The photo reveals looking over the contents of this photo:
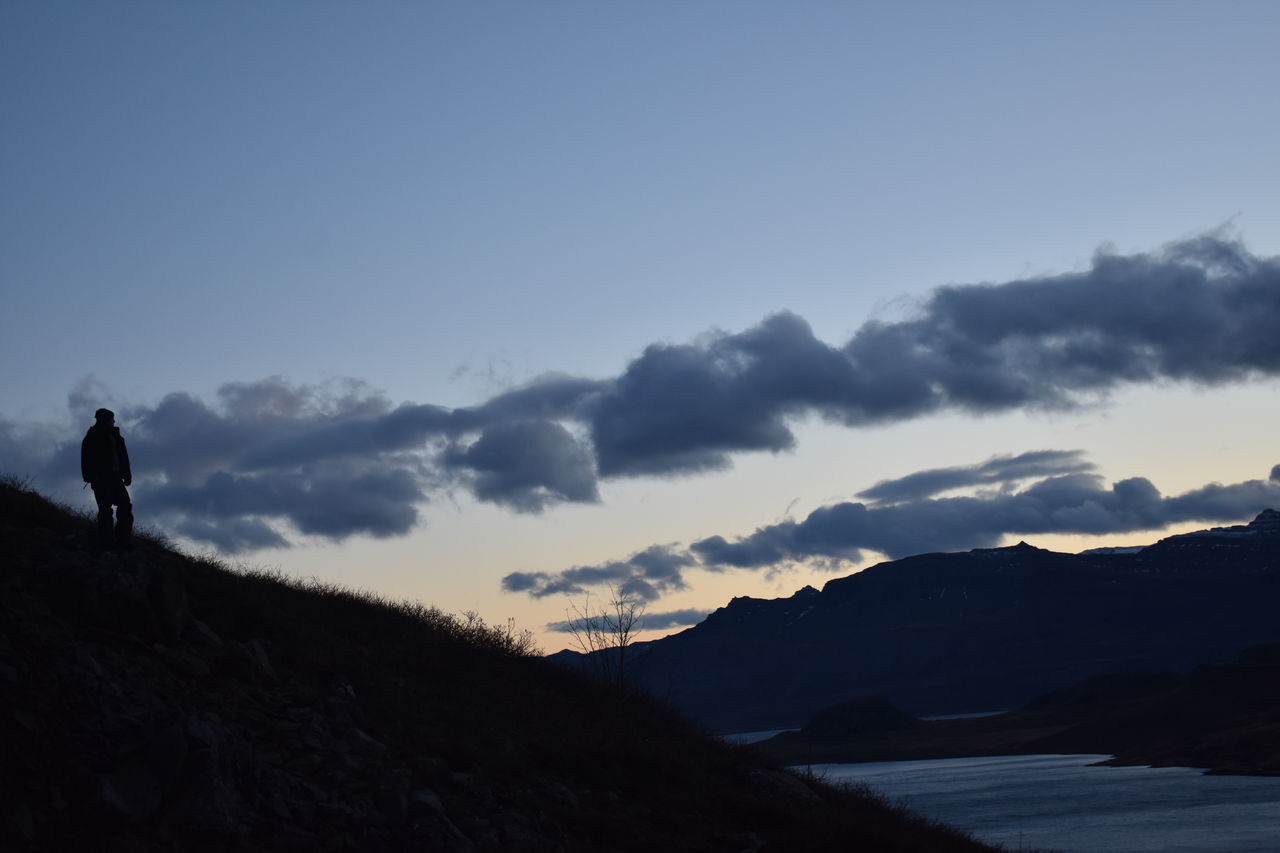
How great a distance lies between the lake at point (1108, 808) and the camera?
8306cm

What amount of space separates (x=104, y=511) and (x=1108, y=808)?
114413mm

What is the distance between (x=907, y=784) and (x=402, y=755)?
163 m

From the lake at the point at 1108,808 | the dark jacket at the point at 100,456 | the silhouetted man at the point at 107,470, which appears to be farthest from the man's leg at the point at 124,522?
the lake at the point at 1108,808

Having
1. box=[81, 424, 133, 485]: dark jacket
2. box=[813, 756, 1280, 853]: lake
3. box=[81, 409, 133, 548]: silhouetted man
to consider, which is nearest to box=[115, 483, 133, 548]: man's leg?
box=[81, 409, 133, 548]: silhouetted man

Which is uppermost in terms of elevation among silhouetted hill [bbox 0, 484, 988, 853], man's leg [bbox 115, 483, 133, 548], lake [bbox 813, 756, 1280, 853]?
man's leg [bbox 115, 483, 133, 548]

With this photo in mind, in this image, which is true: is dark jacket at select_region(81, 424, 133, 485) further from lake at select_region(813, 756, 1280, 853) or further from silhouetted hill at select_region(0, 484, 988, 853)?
lake at select_region(813, 756, 1280, 853)

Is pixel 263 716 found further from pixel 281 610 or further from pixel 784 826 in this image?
pixel 784 826

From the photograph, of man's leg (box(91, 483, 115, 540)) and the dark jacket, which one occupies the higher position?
the dark jacket

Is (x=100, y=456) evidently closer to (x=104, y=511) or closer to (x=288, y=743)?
(x=104, y=511)

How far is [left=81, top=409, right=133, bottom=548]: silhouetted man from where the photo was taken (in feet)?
62.3

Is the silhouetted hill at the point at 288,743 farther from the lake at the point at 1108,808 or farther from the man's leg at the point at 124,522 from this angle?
the lake at the point at 1108,808

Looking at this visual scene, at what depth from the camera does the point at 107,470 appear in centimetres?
1903

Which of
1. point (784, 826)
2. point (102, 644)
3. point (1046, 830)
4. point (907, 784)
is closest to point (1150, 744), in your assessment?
point (907, 784)

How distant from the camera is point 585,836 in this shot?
2006cm
